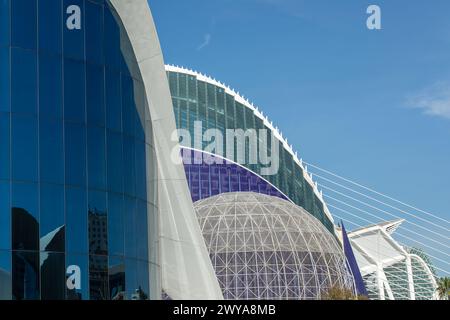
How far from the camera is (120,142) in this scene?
33625mm

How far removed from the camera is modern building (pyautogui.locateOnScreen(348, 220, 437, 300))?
115688mm

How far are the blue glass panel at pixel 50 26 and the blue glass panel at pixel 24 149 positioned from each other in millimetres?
2666

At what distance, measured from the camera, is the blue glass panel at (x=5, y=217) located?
2880 cm

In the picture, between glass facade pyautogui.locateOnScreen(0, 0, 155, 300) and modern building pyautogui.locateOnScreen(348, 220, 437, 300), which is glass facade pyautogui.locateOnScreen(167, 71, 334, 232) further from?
glass facade pyautogui.locateOnScreen(0, 0, 155, 300)

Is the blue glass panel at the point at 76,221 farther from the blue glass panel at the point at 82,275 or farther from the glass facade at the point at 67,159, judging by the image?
the blue glass panel at the point at 82,275

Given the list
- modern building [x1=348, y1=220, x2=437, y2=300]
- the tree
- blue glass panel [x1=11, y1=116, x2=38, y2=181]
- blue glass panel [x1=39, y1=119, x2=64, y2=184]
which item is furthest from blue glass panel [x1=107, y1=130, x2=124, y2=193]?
modern building [x1=348, y1=220, x2=437, y2=300]

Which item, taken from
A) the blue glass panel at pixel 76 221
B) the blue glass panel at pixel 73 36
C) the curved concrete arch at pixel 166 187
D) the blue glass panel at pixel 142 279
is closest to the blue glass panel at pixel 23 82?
the blue glass panel at pixel 73 36

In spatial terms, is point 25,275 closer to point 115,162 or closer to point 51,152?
point 51,152

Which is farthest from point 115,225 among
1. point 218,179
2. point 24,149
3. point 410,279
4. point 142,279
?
point 410,279

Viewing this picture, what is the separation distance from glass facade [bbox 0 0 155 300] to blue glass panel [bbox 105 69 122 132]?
0.12 ft

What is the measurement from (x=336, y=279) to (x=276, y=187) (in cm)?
3155

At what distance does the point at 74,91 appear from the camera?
31625 mm
